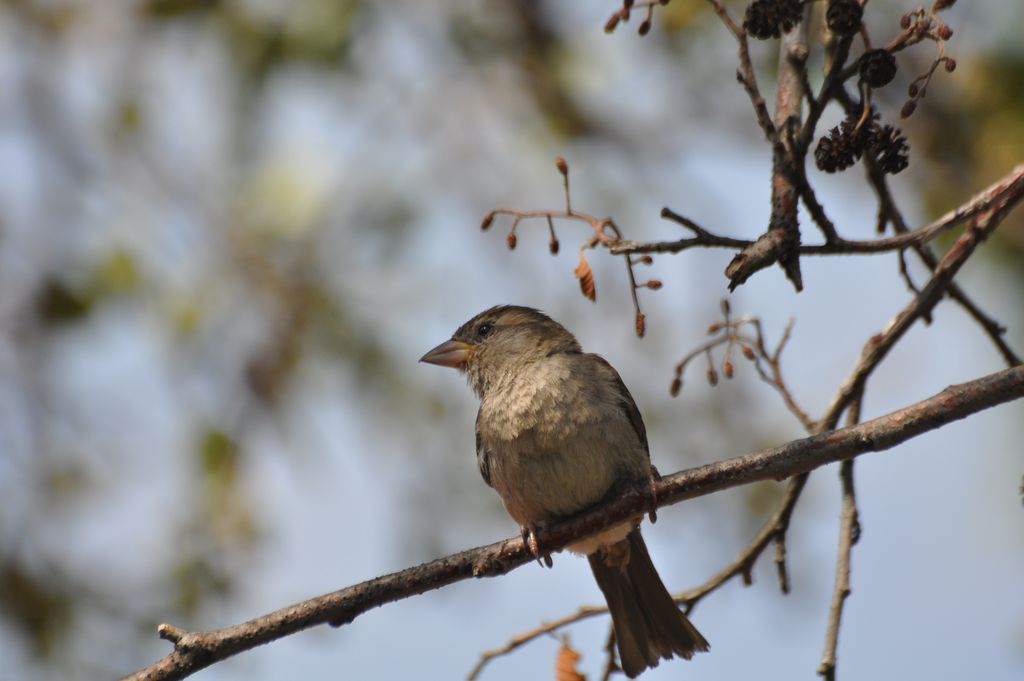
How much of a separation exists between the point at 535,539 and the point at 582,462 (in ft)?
2.28

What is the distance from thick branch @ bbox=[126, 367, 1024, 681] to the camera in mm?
2764

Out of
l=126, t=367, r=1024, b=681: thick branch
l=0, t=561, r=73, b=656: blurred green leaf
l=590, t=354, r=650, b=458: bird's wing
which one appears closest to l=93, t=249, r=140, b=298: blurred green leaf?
l=0, t=561, r=73, b=656: blurred green leaf

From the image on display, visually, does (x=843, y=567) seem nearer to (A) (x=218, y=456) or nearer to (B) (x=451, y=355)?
(B) (x=451, y=355)

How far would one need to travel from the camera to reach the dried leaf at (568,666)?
3340 mm

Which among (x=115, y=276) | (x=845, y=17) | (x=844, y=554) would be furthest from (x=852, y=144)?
(x=115, y=276)

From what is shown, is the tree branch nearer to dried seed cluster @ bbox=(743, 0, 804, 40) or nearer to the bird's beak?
dried seed cluster @ bbox=(743, 0, 804, 40)

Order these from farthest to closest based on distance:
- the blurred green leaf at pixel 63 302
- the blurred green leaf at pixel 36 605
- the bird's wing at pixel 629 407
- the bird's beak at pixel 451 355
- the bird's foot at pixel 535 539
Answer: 1. the blurred green leaf at pixel 63 302
2. the blurred green leaf at pixel 36 605
3. the bird's beak at pixel 451 355
4. the bird's wing at pixel 629 407
5. the bird's foot at pixel 535 539

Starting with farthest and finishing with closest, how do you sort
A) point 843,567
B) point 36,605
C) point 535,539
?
point 36,605, point 535,539, point 843,567

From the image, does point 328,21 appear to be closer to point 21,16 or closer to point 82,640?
point 21,16

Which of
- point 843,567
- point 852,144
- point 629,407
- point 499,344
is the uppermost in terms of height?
point 499,344

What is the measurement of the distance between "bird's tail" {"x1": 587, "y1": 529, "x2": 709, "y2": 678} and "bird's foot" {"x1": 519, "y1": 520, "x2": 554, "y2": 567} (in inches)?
14.8

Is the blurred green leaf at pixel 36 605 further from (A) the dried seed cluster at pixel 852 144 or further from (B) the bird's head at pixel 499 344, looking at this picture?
(A) the dried seed cluster at pixel 852 144

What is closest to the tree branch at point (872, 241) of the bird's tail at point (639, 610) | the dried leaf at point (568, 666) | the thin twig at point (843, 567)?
the thin twig at point (843, 567)

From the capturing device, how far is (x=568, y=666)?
3.36m
